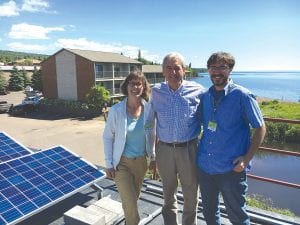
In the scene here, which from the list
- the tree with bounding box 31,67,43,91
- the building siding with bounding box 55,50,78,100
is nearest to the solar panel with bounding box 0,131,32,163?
the building siding with bounding box 55,50,78,100

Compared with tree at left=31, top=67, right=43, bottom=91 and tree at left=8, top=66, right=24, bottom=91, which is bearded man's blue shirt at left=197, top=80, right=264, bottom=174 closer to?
tree at left=31, top=67, right=43, bottom=91

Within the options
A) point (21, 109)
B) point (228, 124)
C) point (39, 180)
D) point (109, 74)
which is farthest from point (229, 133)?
point (109, 74)

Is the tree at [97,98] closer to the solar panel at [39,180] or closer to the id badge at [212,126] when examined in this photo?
the solar panel at [39,180]

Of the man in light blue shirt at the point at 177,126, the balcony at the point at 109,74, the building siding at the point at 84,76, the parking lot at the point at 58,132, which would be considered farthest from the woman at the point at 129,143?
the balcony at the point at 109,74

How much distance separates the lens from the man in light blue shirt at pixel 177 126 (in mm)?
3619

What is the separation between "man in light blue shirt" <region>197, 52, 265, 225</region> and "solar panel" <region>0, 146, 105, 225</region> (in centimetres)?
218

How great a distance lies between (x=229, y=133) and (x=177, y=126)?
0.65 meters

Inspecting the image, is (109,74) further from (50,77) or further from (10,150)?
(10,150)

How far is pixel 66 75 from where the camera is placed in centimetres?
3897

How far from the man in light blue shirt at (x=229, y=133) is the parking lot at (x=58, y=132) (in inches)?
535

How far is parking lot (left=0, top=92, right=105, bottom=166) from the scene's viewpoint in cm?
1998

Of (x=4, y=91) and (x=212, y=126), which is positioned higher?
(x=212, y=126)

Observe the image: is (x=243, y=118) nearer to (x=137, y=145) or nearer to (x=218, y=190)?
(x=218, y=190)

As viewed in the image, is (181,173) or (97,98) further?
(97,98)
